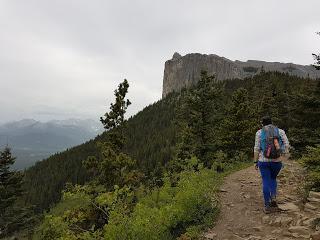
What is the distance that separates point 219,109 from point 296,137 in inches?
373

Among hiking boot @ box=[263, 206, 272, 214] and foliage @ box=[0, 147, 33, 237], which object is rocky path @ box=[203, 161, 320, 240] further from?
foliage @ box=[0, 147, 33, 237]

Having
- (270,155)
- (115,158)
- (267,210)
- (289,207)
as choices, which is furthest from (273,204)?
(115,158)

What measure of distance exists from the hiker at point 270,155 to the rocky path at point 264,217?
52 cm

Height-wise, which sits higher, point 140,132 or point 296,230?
point 140,132

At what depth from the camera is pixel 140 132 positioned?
13350 centimetres

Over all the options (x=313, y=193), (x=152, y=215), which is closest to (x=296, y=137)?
(x=313, y=193)

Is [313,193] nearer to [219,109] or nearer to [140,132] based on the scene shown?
[219,109]

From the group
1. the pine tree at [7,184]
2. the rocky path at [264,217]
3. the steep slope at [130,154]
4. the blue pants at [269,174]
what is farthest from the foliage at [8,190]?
the steep slope at [130,154]

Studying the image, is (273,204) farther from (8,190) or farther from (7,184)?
(7,184)

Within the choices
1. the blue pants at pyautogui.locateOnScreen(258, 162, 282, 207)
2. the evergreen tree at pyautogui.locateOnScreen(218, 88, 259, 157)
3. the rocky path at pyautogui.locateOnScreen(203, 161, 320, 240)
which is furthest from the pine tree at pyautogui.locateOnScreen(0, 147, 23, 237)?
the blue pants at pyautogui.locateOnScreen(258, 162, 282, 207)

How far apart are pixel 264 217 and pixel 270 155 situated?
161cm

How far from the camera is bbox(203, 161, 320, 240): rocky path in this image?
357 inches

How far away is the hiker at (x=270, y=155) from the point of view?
10281 millimetres

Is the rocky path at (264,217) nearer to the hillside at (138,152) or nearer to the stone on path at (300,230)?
the stone on path at (300,230)
